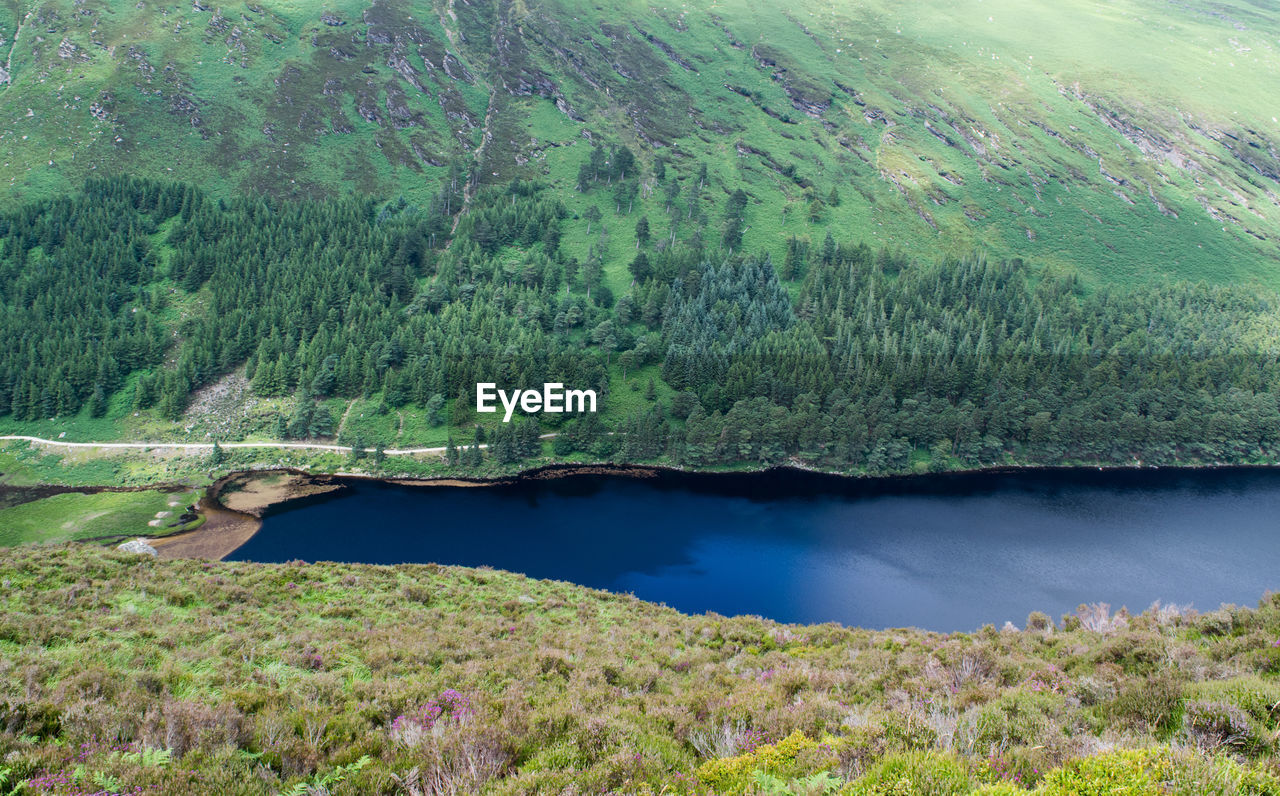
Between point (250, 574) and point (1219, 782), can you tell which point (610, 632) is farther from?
point (1219, 782)

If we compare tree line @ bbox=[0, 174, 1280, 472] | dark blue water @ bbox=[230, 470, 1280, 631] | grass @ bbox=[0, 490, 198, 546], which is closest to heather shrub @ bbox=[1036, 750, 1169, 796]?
dark blue water @ bbox=[230, 470, 1280, 631]

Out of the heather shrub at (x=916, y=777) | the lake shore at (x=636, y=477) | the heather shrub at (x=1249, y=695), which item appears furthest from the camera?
the lake shore at (x=636, y=477)

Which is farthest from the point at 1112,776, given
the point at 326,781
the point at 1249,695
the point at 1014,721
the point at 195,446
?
the point at 195,446

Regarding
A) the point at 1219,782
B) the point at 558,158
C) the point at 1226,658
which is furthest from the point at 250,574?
the point at 558,158

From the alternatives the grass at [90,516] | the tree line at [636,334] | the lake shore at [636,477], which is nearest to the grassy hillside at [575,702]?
the grass at [90,516]

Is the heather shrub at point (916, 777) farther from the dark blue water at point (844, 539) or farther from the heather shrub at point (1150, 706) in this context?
the dark blue water at point (844, 539)
